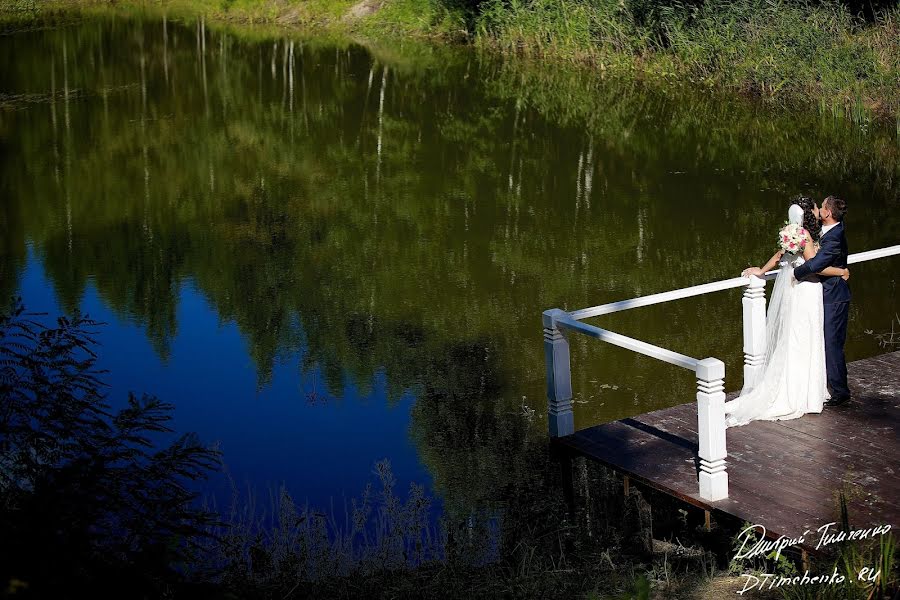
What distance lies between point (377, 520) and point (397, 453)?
1.79m

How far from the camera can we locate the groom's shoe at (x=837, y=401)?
35.8 ft

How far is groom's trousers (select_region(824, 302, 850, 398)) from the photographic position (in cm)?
1072

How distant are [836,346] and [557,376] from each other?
8.06 ft

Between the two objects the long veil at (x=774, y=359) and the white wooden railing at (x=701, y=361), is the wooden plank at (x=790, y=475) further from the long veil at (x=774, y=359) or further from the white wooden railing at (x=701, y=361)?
the white wooden railing at (x=701, y=361)

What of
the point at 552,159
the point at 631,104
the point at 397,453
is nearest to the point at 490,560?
the point at 397,453

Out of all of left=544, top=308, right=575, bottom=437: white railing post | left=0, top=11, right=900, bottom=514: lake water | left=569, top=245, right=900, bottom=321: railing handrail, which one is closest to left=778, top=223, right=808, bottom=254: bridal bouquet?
left=569, top=245, right=900, bottom=321: railing handrail

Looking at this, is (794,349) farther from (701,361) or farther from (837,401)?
(701,361)

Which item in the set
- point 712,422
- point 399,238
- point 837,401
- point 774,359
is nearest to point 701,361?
point 712,422

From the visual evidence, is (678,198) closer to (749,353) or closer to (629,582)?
(749,353)

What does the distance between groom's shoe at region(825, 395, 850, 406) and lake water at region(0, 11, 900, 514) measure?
2910mm

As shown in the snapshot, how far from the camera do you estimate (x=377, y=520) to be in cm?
1129

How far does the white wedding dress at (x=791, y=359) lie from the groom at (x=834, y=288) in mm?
106

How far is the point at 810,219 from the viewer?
420 inches

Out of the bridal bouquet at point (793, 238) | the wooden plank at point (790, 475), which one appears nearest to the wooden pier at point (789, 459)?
the wooden plank at point (790, 475)
